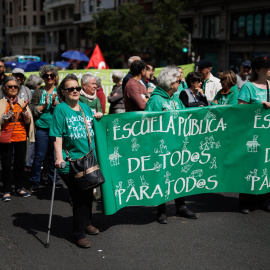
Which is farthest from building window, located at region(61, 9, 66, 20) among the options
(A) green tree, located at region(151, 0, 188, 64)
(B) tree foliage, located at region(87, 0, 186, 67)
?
(A) green tree, located at region(151, 0, 188, 64)

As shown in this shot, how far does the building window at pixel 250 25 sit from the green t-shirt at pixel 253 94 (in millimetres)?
23886

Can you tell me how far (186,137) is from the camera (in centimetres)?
Result: 563

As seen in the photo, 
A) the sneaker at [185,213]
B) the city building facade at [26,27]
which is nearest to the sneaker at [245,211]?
the sneaker at [185,213]

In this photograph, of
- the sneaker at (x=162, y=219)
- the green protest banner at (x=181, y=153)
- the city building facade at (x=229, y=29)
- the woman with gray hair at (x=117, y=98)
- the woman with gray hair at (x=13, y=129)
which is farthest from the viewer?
the city building facade at (x=229, y=29)

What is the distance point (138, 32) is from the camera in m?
31.8

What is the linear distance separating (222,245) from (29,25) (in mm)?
79343

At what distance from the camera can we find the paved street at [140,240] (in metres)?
4.56

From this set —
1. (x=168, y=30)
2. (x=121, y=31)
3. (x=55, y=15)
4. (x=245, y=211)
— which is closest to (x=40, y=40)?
(x=55, y=15)

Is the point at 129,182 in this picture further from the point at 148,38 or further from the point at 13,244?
the point at 148,38

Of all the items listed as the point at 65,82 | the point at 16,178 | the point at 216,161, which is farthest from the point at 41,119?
the point at 216,161

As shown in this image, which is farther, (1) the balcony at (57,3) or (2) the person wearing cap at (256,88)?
(1) the balcony at (57,3)

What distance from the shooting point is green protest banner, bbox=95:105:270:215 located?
5.29 metres

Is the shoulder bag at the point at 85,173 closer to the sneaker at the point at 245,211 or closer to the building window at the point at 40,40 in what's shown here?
the sneaker at the point at 245,211

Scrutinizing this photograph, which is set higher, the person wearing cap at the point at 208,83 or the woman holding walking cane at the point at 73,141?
the person wearing cap at the point at 208,83
